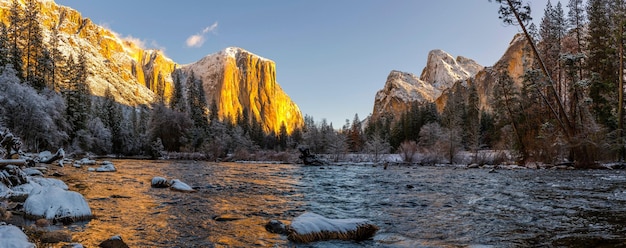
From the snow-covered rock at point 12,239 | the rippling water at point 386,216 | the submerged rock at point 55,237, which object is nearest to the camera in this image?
the snow-covered rock at point 12,239

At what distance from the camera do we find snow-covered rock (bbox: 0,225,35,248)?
361 centimetres

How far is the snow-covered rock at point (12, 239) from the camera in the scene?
361 cm

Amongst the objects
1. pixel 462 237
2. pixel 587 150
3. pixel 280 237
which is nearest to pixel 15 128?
pixel 280 237

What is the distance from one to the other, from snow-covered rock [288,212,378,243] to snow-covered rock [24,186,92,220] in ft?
13.4

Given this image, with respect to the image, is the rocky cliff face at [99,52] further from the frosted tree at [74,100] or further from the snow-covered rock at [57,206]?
the snow-covered rock at [57,206]

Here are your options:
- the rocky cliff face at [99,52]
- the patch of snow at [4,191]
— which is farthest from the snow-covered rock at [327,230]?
the rocky cliff face at [99,52]

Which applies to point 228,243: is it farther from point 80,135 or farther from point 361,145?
point 361,145

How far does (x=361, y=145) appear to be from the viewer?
87.1 meters

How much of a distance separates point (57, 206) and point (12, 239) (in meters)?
2.92

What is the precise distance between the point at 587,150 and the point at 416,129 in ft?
184

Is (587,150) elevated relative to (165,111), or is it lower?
lower

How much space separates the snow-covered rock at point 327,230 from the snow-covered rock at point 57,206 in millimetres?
4097

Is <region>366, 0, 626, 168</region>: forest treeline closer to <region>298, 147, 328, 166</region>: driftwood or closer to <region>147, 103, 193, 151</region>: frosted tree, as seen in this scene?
<region>298, 147, 328, 166</region>: driftwood

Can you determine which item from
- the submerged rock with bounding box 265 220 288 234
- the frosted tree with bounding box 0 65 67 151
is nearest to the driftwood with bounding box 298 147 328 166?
the frosted tree with bounding box 0 65 67 151
